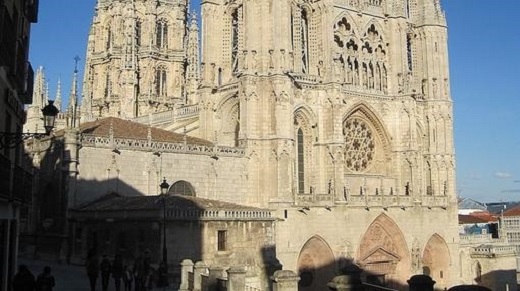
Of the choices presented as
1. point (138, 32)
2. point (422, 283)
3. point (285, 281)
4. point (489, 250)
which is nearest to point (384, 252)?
point (489, 250)

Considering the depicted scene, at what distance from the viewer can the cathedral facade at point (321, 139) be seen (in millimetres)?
29500

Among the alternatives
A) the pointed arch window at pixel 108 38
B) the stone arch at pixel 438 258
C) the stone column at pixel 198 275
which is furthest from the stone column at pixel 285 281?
the pointed arch window at pixel 108 38

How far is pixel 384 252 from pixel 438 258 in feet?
17.1

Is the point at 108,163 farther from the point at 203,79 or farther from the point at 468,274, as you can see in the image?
the point at 468,274

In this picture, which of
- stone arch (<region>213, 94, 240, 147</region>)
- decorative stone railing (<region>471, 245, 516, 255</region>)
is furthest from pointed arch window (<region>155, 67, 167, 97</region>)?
decorative stone railing (<region>471, 245, 516, 255</region>)

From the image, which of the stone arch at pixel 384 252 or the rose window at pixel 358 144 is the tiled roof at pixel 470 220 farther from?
the rose window at pixel 358 144

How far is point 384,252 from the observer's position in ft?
113

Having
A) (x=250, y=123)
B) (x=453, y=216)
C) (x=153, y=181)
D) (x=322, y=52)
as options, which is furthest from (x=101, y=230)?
(x=453, y=216)

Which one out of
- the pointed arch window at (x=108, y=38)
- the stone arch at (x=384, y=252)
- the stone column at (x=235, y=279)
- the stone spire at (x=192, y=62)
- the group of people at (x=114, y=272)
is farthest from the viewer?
the pointed arch window at (x=108, y=38)

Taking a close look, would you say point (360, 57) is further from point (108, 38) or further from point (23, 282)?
point (23, 282)

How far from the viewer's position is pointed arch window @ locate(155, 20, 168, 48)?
51.6 m

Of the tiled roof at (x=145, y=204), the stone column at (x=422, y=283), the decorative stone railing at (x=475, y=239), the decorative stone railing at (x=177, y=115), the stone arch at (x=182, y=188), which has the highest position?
the decorative stone railing at (x=177, y=115)

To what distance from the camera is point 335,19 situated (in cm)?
3497

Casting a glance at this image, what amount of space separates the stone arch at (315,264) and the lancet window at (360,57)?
9393 millimetres
